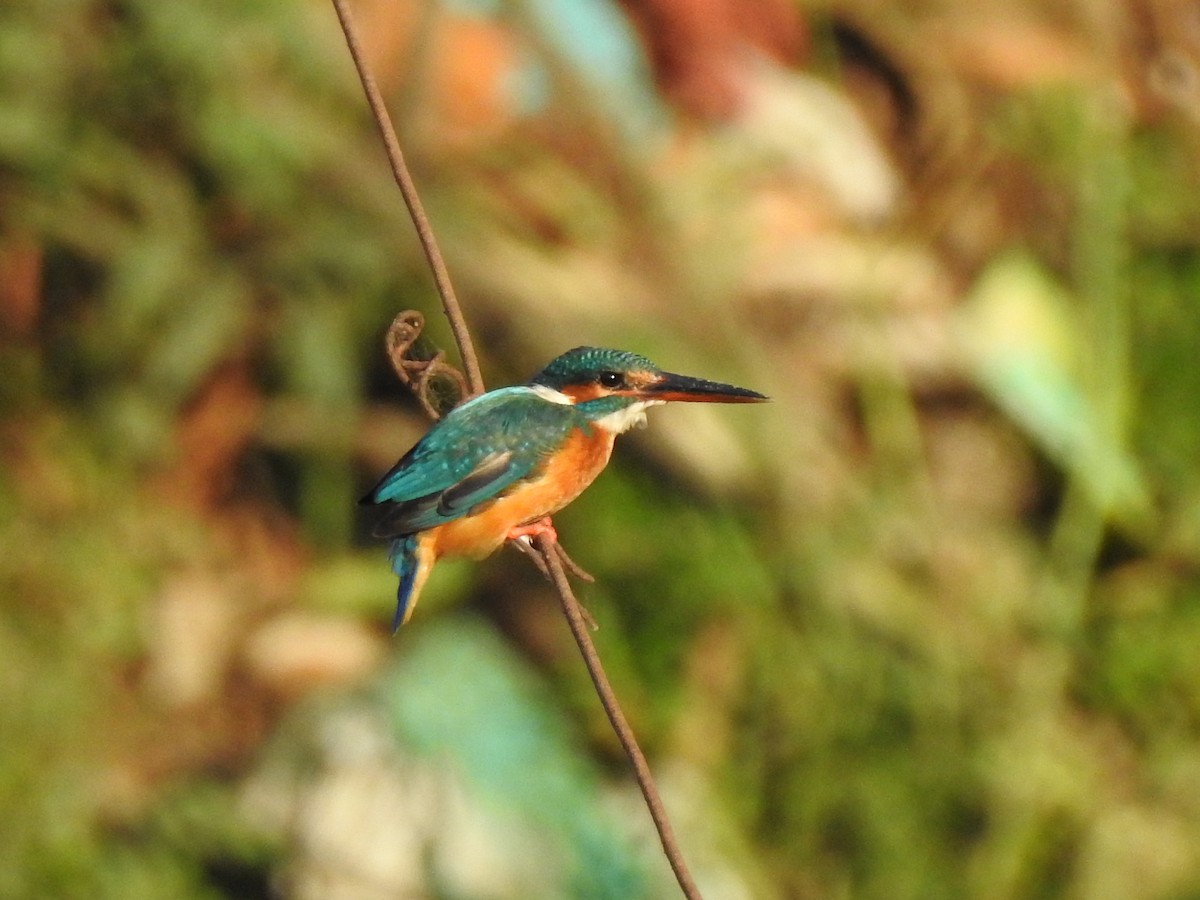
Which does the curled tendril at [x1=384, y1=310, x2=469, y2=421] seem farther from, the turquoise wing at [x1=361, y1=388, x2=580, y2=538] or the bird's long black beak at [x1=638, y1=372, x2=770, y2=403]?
the bird's long black beak at [x1=638, y1=372, x2=770, y2=403]

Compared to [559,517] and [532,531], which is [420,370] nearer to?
[532,531]

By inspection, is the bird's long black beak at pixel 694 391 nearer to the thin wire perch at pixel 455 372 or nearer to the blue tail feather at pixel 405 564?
the thin wire perch at pixel 455 372

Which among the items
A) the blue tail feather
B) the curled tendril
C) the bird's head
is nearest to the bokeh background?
the blue tail feather

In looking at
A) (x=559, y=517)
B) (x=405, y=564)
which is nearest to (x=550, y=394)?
(x=405, y=564)

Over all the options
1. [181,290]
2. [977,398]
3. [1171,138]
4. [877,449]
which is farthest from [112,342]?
[1171,138]

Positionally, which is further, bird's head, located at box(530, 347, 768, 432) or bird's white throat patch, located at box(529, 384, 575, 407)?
bird's white throat patch, located at box(529, 384, 575, 407)

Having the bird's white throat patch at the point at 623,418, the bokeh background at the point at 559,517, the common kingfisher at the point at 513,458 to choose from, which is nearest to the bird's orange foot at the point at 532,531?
the common kingfisher at the point at 513,458
